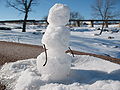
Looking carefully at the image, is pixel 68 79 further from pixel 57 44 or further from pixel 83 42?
pixel 83 42

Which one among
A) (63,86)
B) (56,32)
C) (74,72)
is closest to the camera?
(63,86)

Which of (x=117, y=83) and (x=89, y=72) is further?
(x=89, y=72)

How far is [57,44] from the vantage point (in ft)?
5.78

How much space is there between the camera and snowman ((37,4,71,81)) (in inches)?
69.1

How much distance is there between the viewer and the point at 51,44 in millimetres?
1775

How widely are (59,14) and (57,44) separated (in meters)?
0.29

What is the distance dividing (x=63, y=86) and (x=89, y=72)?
19.9 inches

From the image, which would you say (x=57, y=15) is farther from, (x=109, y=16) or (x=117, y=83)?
(x=109, y=16)

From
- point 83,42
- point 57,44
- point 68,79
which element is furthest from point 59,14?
point 83,42

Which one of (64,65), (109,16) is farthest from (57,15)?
(109,16)

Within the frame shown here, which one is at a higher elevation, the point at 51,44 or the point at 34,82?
the point at 51,44

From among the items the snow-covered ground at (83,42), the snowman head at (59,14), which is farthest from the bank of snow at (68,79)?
the snow-covered ground at (83,42)

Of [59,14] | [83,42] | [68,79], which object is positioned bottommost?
[83,42]

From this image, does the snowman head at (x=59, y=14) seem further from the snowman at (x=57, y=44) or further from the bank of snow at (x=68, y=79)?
the bank of snow at (x=68, y=79)
